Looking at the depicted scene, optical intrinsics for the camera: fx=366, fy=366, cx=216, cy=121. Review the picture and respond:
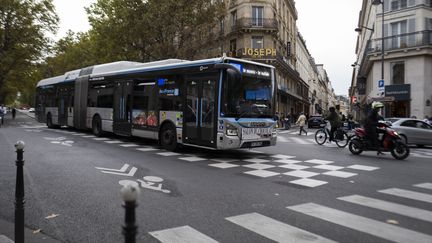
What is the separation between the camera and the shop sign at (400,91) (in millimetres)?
29484

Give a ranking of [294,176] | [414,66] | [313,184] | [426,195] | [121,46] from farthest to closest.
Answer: [121,46], [414,66], [294,176], [313,184], [426,195]

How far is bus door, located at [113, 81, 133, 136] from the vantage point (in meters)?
14.1

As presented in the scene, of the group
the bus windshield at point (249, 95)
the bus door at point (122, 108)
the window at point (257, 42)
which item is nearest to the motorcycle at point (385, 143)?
the bus windshield at point (249, 95)

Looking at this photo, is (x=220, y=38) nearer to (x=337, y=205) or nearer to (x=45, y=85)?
(x=45, y=85)

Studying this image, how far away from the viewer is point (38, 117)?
79.2ft

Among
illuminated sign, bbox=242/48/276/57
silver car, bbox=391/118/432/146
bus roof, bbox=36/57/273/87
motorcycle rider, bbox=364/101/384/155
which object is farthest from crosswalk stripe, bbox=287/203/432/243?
illuminated sign, bbox=242/48/276/57

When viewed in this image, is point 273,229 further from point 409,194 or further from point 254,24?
point 254,24

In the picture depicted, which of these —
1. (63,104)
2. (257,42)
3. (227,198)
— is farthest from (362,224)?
(257,42)

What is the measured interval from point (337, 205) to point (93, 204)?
3.58 meters

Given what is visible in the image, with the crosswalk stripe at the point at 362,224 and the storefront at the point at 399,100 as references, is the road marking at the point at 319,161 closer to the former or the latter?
the crosswalk stripe at the point at 362,224

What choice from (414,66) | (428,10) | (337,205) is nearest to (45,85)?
(337,205)

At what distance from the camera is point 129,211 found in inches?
84.7

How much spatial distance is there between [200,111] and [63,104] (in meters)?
12.5

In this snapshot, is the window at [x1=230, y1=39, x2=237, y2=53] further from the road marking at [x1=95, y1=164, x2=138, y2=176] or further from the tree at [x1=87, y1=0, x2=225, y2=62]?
the road marking at [x1=95, y1=164, x2=138, y2=176]
